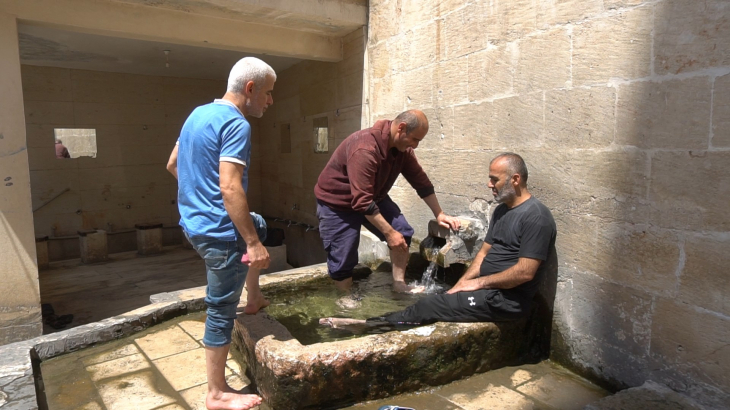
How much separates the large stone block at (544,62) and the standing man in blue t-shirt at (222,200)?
189cm

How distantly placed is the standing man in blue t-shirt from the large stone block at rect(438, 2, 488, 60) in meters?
2.06

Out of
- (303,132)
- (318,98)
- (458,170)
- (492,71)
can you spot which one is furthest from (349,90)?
(492,71)

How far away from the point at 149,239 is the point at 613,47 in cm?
928

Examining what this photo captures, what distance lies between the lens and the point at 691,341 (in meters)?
2.41

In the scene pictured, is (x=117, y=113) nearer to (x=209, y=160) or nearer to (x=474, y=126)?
(x=474, y=126)

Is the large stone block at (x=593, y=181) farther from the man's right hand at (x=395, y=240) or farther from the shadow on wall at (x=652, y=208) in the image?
the man's right hand at (x=395, y=240)

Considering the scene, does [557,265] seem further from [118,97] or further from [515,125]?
[118,97]

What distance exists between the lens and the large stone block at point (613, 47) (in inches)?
100.0

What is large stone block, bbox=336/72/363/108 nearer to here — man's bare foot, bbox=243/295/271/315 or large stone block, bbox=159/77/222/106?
man's bare foot, bbox=243/295/271/315

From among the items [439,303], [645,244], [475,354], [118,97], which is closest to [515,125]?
[645,244]

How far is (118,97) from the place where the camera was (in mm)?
9680

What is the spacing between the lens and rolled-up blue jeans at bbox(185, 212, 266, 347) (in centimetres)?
228

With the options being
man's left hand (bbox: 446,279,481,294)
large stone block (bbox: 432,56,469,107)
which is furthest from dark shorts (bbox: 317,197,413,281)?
large stone block (bbox: 432,56,469,107)

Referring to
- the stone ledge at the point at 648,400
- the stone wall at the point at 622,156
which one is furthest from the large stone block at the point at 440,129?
the stone ledge at the point at 648,400
